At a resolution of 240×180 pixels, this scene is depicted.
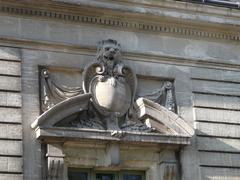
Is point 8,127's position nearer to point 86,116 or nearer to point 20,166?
point 20,166

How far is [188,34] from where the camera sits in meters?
16.6

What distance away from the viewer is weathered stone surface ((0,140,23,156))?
1388 centimetres

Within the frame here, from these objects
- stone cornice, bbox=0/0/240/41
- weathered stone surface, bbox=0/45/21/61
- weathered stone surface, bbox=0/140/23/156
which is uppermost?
stone cornice, bbox=0/0/240/41

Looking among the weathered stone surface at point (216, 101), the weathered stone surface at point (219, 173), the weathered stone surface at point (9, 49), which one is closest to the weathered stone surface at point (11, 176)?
the weathered stone surface at point (9, 49)

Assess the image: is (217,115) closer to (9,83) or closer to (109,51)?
(109,51)

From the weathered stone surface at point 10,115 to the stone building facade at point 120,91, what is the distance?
2cm

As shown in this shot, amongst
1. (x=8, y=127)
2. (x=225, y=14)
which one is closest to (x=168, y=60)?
(x=225, y=14)

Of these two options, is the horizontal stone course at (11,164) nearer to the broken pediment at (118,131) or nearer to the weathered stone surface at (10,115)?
the broken pediment at (118,131)

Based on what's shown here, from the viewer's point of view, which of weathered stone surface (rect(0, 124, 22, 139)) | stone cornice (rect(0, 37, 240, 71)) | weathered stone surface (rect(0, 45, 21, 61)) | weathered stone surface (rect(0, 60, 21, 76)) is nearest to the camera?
weathered stone surface (rect(0, 124, 22, 139))

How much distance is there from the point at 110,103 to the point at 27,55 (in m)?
2.08

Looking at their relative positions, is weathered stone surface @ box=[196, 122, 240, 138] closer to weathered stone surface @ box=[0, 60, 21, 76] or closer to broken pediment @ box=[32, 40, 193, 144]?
broken pediment @ box=[32, 40, 193, 144]

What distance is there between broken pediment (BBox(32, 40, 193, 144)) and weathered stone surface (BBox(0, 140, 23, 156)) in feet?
1.53

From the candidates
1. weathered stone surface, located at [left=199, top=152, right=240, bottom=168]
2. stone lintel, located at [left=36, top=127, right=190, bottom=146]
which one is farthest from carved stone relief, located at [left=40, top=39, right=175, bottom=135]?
weathered stone surface, located at [left=199, top=152, right=240, bottom=168]

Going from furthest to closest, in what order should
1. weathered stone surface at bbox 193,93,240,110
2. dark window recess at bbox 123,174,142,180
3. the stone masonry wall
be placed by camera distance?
1. weathered stone surface at bbox 193,93,240,110
2. dark window recess at bbox 123,174,142,180
3. the stone masonry wall
